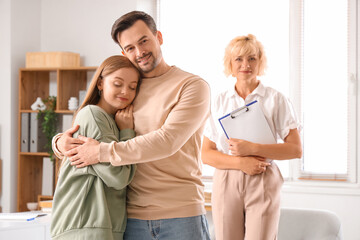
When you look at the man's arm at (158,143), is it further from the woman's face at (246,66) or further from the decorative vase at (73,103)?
the decorative vase at (73,103)

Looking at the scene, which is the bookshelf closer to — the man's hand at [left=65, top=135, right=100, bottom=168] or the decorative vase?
the decorative vase

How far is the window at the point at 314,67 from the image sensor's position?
12.9 ft

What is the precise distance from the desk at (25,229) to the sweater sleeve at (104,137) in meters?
0.77

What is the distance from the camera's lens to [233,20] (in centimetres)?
431

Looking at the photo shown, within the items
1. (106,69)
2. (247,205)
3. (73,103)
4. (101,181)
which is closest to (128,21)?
(106,69)

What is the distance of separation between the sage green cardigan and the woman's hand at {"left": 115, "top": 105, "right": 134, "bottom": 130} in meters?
0.03

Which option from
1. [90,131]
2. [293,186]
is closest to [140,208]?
[90,131]

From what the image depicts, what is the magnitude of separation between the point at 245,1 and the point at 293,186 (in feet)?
5.62

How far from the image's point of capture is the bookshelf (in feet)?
14.7

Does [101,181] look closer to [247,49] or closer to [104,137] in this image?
[104,137]

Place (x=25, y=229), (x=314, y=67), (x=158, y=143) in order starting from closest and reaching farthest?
1. (x=158, y=143)
2. (x=25, y=229)
3. (x=314, y=67)

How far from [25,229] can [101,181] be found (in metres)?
0.81

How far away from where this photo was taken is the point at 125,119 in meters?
1.57

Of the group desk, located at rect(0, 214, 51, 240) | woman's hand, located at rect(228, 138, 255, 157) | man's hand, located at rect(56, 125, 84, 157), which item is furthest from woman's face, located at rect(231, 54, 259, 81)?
desk, located at rect(0, 214, 51, 240)
